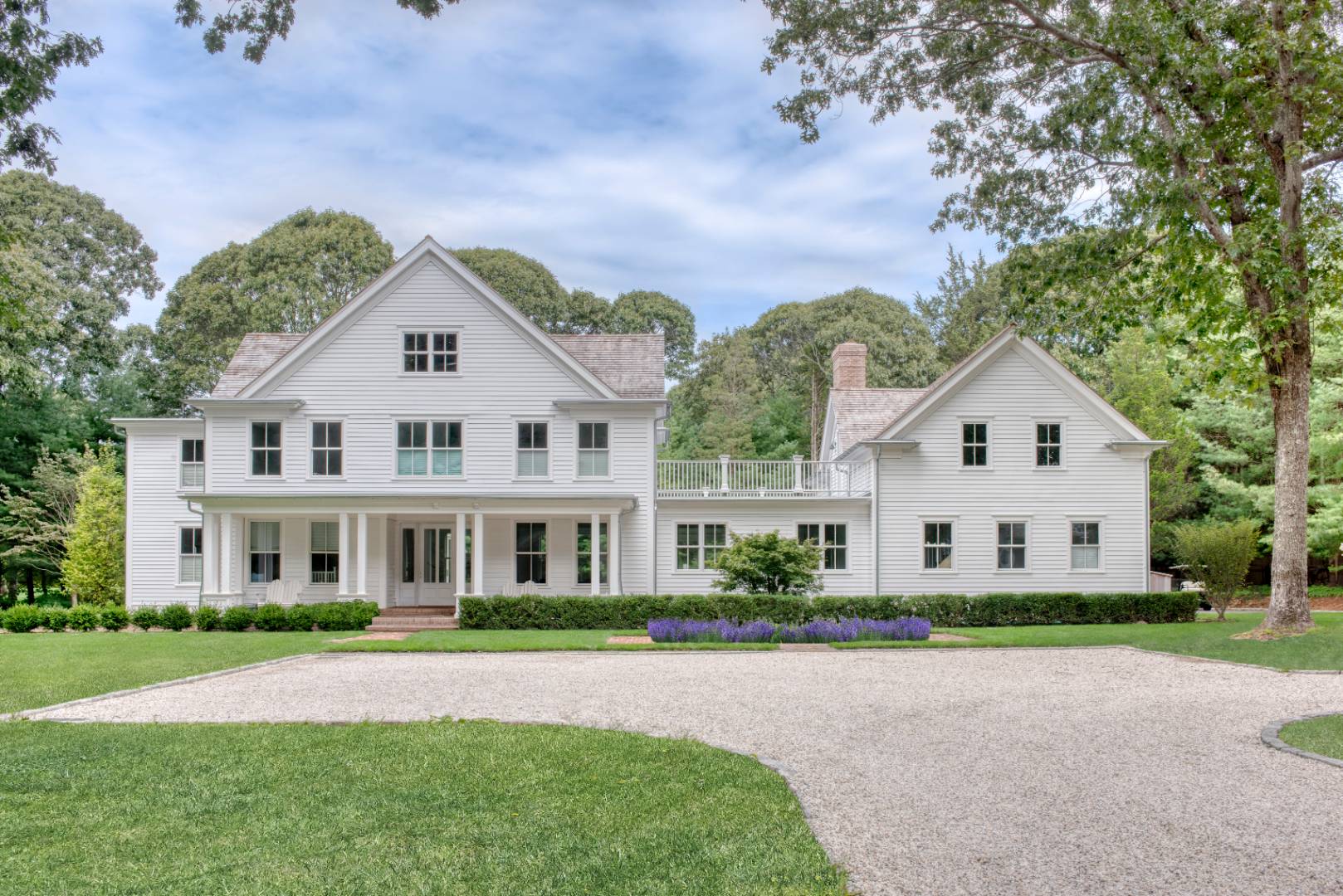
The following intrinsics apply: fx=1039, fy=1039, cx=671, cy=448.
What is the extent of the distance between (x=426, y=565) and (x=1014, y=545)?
606 inches

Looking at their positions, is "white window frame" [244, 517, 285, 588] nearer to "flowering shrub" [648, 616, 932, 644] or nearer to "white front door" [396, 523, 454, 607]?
"white front door" [396, 523, 454, 607]

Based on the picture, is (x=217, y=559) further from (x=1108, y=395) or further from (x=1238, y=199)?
(x=1108, y=395)

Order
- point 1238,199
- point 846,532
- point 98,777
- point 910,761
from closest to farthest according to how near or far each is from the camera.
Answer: point 98,777
point 910,761
point 1238,199
point 846,532

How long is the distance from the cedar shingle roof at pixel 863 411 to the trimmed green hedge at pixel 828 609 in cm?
752

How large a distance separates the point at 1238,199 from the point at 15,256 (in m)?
30.1

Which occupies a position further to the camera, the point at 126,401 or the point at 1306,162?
the point at 126,401

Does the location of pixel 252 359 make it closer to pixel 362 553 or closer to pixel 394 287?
pixel 394 287

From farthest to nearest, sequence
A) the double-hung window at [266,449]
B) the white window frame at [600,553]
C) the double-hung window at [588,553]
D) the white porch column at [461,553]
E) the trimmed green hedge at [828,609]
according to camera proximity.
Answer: the double-hung window at [588,553] < the white window frame at [600,553] < the double-hung window at [266,449] < the white porch column at [461,553] < the trimmed green hedge at [828,609]

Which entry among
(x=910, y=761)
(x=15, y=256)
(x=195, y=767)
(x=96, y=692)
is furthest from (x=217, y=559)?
(x=910, y=761)

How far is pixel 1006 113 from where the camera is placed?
16469mm

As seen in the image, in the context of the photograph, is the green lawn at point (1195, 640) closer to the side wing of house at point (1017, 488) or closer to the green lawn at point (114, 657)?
the side wing of house at point (1017, 488)

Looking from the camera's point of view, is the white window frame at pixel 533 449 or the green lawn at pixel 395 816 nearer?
the green lawn at pixel 395 816

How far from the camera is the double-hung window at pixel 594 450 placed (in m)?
25.8

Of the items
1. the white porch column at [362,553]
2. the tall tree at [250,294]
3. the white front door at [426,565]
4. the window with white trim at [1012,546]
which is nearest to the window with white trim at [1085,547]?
the window with white trim at [1012,546]
